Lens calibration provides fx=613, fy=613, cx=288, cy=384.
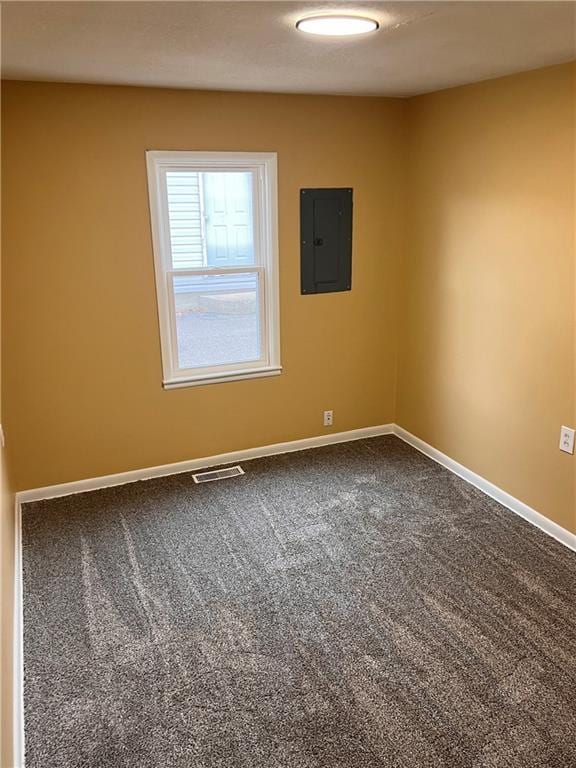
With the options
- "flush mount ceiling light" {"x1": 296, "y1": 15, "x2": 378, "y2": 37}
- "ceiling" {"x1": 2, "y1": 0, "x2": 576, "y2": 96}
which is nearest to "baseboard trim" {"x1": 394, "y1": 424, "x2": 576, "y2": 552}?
"ceiling" {"x1": 2, "y1": 0, "x2": 576, "y2": 96}

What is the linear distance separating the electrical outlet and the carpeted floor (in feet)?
1.61

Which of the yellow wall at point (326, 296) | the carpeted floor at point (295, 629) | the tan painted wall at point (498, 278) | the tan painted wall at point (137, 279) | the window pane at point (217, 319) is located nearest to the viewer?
the carpeted floor at point (295, 629)

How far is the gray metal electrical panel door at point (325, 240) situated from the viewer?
3777 millimetres

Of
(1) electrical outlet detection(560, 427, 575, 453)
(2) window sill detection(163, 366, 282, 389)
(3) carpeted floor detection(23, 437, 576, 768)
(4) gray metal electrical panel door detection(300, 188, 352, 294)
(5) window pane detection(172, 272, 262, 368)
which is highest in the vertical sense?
(4) gray metal electrical panel door detection(300, 188, 352, 294)

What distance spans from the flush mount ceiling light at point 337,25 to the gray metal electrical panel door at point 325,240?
1699mm

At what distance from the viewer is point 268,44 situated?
7.26 ft

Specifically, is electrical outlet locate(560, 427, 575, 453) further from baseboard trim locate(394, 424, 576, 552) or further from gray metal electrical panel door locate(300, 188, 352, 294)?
gray metal electrical panel door locate(300, 188, 352, 294)

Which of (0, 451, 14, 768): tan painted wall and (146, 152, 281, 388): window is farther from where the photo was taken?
(146, 152, 281, 388): window

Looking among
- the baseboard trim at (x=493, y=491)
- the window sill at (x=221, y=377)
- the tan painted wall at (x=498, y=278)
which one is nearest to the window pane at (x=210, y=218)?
the window sill at (x=221, y=377)

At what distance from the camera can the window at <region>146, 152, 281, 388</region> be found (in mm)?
3482

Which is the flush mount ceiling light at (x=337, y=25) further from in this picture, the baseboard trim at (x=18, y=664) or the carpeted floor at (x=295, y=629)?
the baseboard trim at (x=18, y=664)

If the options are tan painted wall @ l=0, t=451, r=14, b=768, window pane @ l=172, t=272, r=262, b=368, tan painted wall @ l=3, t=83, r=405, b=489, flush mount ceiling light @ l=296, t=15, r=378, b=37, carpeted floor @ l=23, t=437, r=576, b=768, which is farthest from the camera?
window pane @ l=172, t=272, r=262, b=368

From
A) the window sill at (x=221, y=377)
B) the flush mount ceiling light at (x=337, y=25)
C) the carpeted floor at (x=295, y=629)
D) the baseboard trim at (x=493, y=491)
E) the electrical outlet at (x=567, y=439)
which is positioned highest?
the flush mount ceiling light at (x=337, y=25)

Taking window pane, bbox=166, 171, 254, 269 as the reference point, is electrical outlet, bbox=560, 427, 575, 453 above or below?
below
